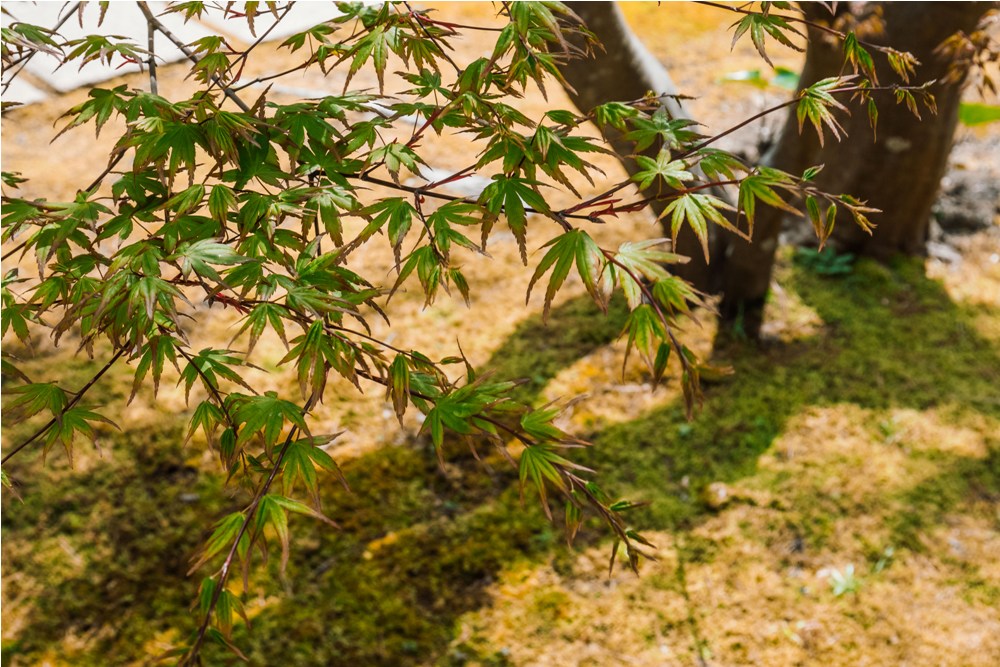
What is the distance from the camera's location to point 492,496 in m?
2.73

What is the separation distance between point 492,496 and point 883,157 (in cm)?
239

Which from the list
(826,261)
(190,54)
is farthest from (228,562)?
(826,261)

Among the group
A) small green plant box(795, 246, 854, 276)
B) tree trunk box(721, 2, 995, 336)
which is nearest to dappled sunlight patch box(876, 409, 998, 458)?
tree trunk box(721, 2, 995, 336)

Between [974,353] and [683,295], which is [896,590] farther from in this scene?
[683,295]

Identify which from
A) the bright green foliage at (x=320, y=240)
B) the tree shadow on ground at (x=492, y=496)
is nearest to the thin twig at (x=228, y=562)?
the bright green foliage at (x=320, y=240)

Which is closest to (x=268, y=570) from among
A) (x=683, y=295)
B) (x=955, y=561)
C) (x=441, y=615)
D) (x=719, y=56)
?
(x=441, y=615)

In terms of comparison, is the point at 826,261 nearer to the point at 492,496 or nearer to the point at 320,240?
the point at 492,496

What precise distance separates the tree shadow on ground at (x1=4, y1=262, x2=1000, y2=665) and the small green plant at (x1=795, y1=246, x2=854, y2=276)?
0.11 m

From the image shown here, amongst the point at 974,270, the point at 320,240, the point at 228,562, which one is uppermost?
the point at 320,240

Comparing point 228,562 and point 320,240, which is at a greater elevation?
point 320,240

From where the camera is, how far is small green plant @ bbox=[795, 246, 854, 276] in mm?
3660

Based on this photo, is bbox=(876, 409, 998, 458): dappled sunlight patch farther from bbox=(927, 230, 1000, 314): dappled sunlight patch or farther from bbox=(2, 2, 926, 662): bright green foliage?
bbox=(2, 2, 926, 662): bright green foliage

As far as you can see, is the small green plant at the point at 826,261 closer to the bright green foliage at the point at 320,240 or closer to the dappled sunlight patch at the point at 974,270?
the dappled sunlight patch at the point at 974,270

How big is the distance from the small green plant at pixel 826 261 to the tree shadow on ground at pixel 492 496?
114 millimetres
